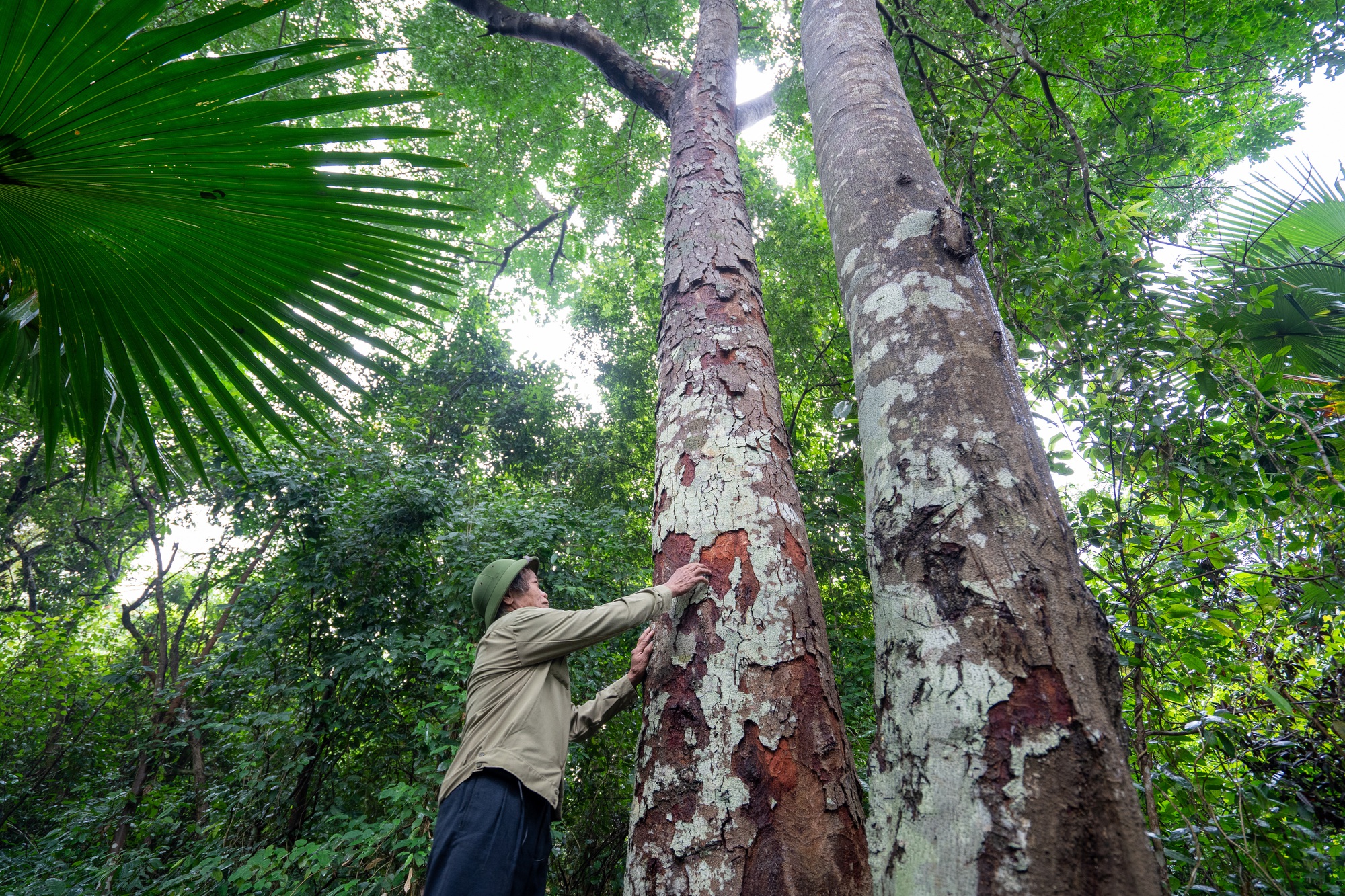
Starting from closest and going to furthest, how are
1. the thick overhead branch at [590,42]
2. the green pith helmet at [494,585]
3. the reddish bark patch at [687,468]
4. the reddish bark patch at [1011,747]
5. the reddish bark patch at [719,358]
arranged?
1. the reddish bark patch at [1011,747]
2. the reddish bark patch at [687,468]
3. the reddish bark patch at [719,358]
4. the green pith helmet at [494,585]
5. the thick overhead branch at [590,42]

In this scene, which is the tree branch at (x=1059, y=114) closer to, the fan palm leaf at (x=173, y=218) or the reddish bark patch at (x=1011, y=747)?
the reddish bark patch at (x=1011, y=747)

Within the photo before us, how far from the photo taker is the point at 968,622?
92 cm

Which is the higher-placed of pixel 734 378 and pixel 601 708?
pixel 734 378

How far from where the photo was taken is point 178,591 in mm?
13469

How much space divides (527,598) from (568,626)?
66 cm

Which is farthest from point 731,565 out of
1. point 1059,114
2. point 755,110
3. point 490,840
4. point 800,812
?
point 755,110

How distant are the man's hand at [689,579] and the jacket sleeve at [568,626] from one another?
0.23 metres

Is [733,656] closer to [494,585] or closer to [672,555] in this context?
[672,555]

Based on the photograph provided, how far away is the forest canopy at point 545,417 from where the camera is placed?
1.83 meters

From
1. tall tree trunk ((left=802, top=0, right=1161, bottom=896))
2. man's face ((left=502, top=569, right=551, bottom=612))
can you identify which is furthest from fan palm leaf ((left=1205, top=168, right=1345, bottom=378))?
man's face ((left=502, top=569, right=551, bottom=612))

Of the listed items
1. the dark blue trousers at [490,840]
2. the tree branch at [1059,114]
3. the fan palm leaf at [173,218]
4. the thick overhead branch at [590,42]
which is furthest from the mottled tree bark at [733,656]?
the thick overhead branch at [590,42]

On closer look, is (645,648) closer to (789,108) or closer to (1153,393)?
(1153,393)

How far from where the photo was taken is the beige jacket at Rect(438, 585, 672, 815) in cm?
193

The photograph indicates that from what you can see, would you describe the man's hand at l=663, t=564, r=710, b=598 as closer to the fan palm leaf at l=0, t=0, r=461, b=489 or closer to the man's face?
the fan palm leaf at l=0, t=0, r=461, b=489
